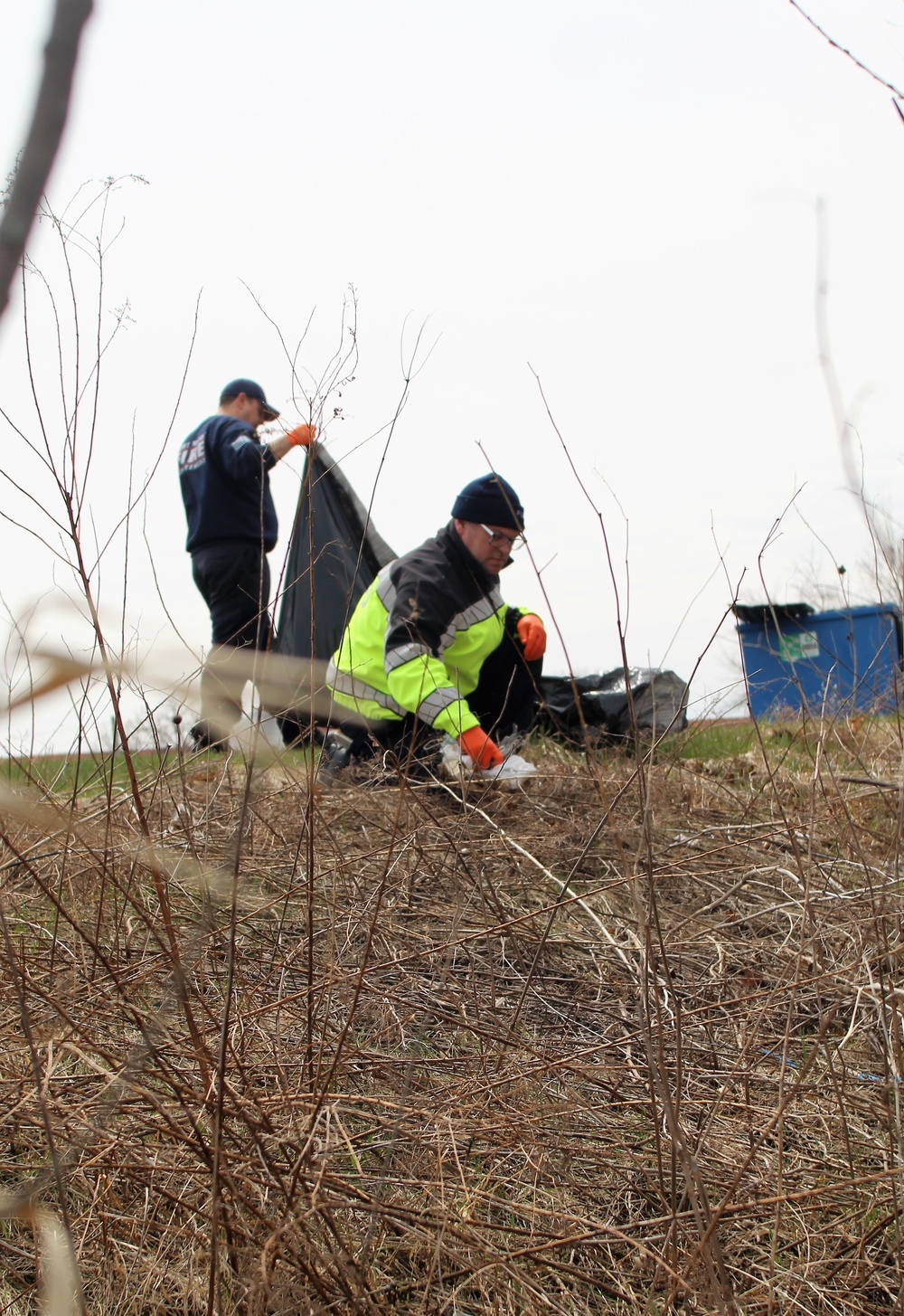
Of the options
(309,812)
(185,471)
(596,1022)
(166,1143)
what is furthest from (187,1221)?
(185,471)

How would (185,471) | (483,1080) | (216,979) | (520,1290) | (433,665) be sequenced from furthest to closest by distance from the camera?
(185,471), (433,665), (216,979), (483,1080), (520,1290)

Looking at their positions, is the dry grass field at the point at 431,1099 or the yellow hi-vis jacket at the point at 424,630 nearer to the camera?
the dry grass field at the point at 431,1099

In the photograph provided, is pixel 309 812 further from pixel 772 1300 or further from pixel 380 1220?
pixel 772 1300

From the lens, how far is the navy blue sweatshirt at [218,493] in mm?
4055

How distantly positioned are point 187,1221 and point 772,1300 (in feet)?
2.10

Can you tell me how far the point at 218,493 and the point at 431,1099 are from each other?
10.5ft

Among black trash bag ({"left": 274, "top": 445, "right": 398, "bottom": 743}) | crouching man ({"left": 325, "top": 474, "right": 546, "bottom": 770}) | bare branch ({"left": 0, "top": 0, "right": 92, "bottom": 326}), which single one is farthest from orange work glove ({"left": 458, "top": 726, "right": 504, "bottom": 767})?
bare branch ({"left": 0, "top": 0, "right": 92, "bottom": 326})

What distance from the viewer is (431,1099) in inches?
53.6

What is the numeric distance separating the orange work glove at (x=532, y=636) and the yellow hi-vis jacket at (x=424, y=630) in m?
0.12

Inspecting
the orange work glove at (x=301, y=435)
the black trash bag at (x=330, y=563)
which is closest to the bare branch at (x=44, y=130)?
the orange work glove at (x=301, y=435)

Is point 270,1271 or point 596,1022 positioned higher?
point 270,1271

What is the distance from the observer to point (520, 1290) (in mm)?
1080

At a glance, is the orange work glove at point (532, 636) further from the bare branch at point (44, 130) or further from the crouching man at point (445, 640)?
the bare branch at point (44, 130)

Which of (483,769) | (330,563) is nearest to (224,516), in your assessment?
(330,563)
